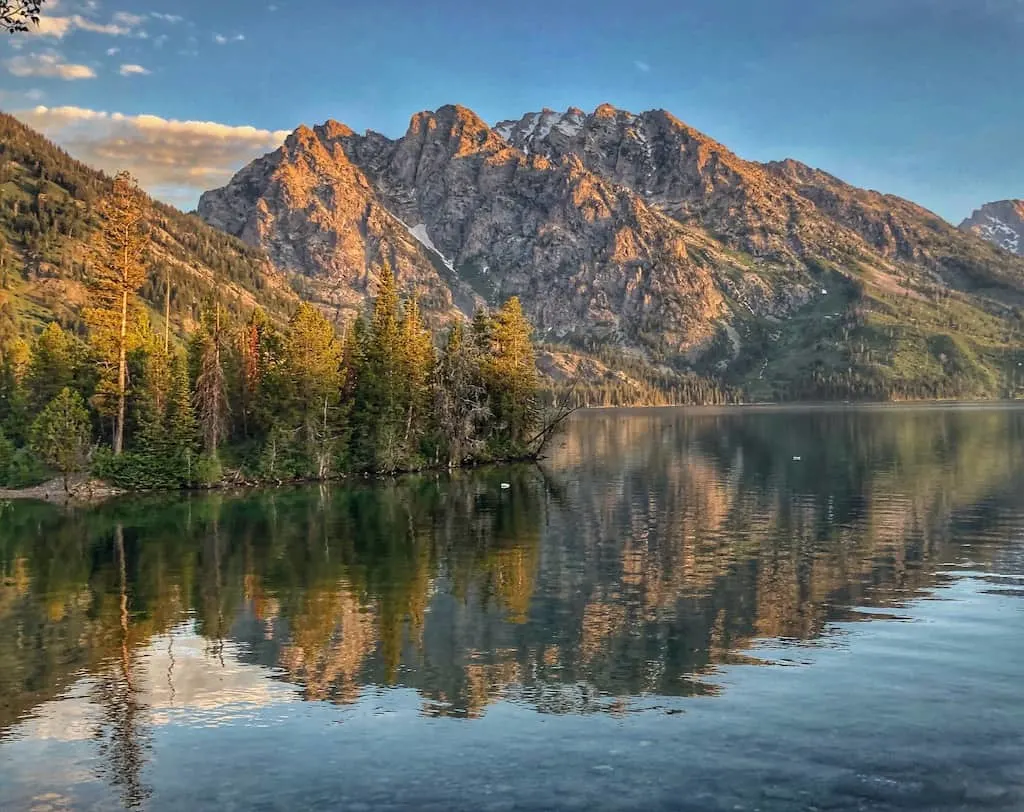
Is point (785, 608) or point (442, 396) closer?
point (785, 608)

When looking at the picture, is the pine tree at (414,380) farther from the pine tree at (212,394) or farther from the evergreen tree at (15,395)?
the evergreen tree at (15,395)

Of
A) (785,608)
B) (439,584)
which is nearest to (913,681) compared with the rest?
(785,608)

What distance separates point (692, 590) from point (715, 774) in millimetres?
22862

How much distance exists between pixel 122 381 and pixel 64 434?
9.32m

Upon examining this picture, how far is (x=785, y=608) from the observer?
1620 inches

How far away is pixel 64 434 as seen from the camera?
316 feet

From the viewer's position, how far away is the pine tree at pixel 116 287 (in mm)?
103750

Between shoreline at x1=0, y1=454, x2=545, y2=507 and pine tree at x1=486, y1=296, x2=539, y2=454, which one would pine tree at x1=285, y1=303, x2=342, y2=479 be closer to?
shoreline at x1=0, y1=454, x2=545, y2=507

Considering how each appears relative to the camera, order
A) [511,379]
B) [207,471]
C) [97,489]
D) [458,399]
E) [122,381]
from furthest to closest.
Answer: [511,379]
[458,399]
[207,471]
[122,381]
[97,489]

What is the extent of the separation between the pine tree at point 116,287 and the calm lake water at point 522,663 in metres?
32.2

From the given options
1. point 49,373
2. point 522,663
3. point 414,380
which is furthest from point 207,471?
point 522,663

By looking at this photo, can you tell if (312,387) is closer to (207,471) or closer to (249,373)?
(249,373)

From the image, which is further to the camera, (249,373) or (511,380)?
(511,380)

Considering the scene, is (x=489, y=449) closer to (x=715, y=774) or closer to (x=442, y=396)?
(x=442, y=396)
